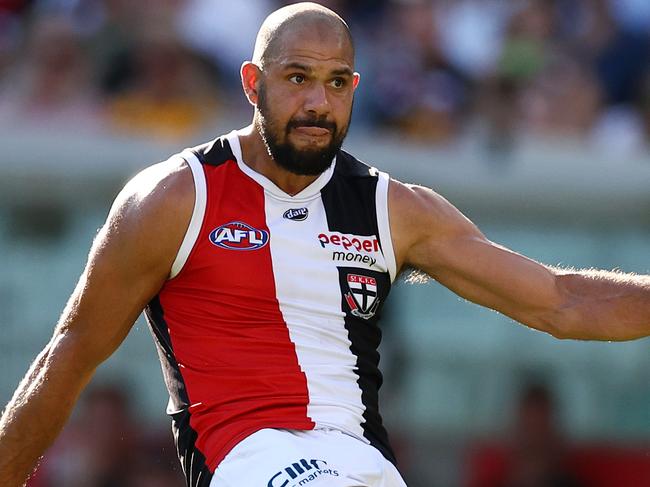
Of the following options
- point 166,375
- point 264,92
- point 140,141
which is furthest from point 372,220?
point 140,141

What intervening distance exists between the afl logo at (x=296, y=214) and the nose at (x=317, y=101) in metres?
0.37

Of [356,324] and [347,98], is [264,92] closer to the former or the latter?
[347,98]

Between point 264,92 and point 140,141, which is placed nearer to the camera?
point 264,92

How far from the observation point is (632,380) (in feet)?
33.8

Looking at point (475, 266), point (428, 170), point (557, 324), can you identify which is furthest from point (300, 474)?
point (428, 170)

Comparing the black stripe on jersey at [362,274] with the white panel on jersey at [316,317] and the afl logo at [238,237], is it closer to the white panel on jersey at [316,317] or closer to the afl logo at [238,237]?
the white panel on jersey at [316,317]

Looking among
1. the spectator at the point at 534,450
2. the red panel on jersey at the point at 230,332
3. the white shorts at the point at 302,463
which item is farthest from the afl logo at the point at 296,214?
the spectator at the point at 534,450

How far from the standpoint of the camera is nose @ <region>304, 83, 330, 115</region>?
4859 millimetres

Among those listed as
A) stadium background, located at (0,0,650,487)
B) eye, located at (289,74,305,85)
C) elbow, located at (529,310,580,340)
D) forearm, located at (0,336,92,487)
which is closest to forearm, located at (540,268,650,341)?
elbow, located at (529,310,580,340)

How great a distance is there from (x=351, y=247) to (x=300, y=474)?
91cm

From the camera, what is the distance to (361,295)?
498 centimetres

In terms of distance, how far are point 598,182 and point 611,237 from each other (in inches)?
25.1

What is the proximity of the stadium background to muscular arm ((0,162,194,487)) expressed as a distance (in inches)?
162

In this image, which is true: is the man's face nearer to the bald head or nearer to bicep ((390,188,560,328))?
the bald head
